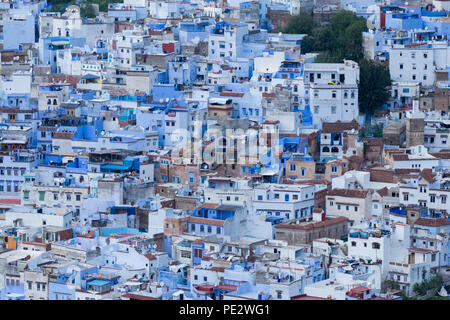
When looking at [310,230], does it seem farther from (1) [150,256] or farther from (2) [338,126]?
(2) [338,126]

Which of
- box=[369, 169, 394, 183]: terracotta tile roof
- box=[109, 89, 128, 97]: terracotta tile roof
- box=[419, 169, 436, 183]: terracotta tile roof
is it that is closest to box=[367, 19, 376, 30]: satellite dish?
box=[109, 89, 128, 97]: terracotta tile roof

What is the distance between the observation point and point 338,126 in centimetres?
2500

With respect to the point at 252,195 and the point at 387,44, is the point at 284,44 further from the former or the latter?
the point at 252,195

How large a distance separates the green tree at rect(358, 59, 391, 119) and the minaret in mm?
2630

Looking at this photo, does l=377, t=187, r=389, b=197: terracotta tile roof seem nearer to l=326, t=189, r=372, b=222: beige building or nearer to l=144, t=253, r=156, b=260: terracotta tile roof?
l=326, t=189, r=372, b=222: beige building

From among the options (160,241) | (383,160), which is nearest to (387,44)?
(383,160)

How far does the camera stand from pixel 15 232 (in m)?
20.7

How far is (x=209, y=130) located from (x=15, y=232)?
5934mm

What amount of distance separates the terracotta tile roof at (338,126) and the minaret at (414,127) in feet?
4.14

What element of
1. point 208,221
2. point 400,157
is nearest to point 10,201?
point 208,221

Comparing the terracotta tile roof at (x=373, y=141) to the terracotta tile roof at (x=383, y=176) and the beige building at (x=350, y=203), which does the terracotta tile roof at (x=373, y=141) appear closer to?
the terracotta tile roof at (x=383, y=176)

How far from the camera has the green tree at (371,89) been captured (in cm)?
2686

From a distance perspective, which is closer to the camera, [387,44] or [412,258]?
[412,258]

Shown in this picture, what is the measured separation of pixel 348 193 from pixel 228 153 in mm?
3387
